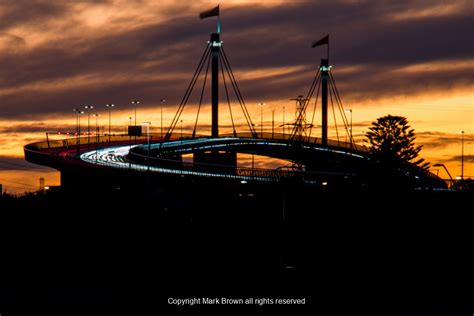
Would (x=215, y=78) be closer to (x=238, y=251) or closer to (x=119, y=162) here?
(x=119, y=162)

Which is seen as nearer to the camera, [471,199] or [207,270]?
[207,270]

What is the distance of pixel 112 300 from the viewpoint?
55.2 meters

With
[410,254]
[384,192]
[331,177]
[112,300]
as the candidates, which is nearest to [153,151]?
[331,177]

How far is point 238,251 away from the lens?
79.1m

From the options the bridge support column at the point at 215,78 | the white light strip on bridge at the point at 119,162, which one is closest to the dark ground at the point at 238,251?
the white light strip on bridge at the point at 119,162

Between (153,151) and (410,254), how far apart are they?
9261 centimetres

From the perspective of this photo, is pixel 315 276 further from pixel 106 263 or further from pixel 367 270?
Result: pixel 106 263

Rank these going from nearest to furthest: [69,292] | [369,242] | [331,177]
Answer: [69,292]
[369,242]
[331,177]

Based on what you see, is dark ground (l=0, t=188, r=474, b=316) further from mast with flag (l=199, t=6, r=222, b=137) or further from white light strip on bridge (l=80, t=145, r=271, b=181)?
mast with flag (l=199, t=6, r=222, b=137)

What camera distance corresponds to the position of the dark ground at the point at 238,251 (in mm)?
57125

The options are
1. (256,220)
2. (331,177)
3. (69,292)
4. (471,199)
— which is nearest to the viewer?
(69,292)

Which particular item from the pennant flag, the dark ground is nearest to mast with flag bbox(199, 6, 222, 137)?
the pennant flag

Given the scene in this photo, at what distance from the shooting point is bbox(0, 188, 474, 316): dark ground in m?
57.1

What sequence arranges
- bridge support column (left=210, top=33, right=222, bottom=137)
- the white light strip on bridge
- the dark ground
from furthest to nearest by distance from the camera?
bridge support column (left=210, top=33, right=222, bottom=137) → the white light strip on bridge → the dark ground
